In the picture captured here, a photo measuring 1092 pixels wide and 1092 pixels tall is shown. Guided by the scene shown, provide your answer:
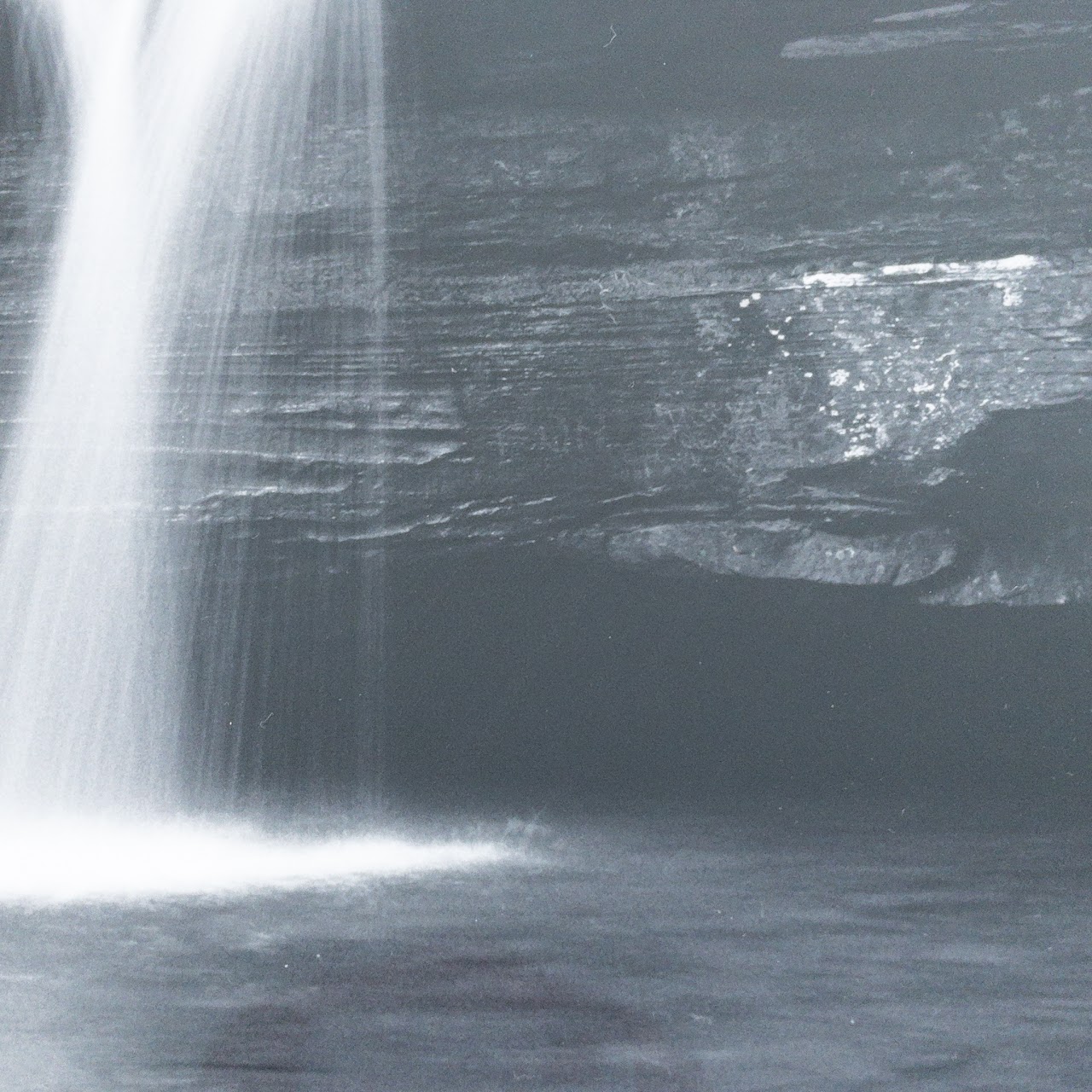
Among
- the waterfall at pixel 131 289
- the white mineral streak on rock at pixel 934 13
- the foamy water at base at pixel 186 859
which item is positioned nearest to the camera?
the foamy water at base at pixel 186 859

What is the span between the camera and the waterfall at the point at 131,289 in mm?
5496

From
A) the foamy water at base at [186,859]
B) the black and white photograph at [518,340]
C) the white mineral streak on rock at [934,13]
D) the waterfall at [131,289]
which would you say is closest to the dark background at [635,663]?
the black and white photograph at [518,340]

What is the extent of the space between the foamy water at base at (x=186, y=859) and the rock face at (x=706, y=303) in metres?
1.40

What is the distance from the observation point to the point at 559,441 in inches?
222

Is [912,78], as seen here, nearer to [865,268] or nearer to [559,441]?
[865,268]

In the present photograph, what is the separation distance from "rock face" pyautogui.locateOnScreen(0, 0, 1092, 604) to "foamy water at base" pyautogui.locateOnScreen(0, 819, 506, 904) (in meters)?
1.40

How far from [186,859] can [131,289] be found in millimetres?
2406

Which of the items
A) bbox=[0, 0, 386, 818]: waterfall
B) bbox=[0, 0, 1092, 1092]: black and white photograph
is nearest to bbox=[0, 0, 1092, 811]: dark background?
bbox=[0, 0, 1092, 1092]: black and white photograph

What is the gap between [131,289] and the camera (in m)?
5.52

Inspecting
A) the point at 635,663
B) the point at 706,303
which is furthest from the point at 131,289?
the point at 635,663

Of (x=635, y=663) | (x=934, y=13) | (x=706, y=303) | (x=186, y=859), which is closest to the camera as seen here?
(x=186, y=859)

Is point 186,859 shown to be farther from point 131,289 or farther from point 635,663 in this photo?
point 635,663

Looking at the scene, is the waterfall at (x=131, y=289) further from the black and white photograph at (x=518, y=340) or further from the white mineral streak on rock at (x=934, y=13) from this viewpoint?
the white mineral streak on rock at (x=934, y=13)

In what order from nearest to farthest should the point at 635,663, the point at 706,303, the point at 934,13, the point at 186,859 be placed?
the point at 186,859 → the point at 934,13 → the point at 706,303 → the point at 635,663
